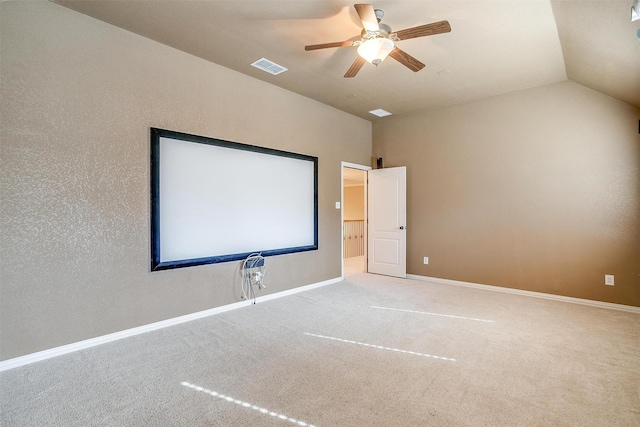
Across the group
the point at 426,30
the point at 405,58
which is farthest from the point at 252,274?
the point at 426,30

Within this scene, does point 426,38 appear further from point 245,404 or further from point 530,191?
point 245,404

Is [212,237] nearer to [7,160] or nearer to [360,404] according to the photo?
[7,160]

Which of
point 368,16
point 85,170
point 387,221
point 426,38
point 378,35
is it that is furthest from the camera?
point 387,221

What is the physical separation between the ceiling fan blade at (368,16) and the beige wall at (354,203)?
35.7 feet

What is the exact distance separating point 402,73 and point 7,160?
412cm

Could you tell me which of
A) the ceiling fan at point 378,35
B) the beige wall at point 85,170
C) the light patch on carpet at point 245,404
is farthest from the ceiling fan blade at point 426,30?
the light patch on carpet at point 245,404

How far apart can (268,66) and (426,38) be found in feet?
6.11

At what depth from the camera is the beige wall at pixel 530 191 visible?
3.99 m

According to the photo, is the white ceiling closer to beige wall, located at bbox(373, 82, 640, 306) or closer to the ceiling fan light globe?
the ceiling fan light globe

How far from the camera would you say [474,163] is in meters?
5.12

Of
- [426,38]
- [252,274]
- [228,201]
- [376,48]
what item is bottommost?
[252,274]

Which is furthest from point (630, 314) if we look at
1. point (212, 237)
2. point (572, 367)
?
point (212, 237)

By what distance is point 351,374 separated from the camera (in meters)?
2.38

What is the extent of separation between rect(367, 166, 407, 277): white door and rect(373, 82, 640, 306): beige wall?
17cm
